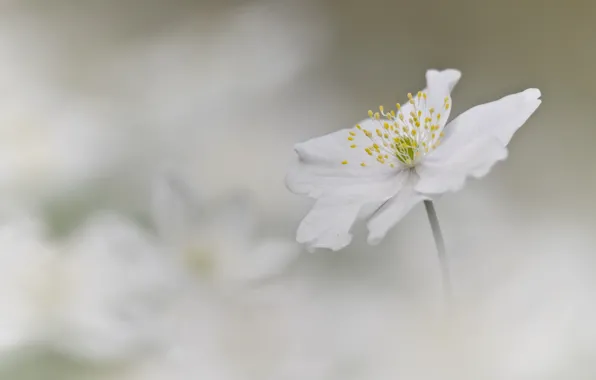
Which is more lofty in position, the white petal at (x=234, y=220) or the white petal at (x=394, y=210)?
the white petal at (x=234, y=220)

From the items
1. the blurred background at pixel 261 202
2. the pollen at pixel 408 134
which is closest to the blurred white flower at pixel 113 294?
the blurred background at pixel 261 202

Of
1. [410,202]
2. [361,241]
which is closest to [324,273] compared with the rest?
[361,241]

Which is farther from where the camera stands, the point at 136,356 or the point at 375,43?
the point at 375,43

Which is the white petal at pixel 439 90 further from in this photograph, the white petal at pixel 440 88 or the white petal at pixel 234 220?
the white petal at pixel 234 220

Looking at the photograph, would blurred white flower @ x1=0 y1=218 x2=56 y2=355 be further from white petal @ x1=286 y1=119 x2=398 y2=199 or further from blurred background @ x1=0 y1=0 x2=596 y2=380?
white petal @ x1=286 y1=119 x2=398 y2=199

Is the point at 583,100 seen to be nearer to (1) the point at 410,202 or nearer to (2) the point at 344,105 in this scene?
(2) the point at 344,105

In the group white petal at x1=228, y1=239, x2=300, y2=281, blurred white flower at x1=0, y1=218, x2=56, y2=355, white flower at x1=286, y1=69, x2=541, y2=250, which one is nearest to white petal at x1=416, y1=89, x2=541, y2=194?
white flower at x1=286, y1=69, x2=541, y2=250

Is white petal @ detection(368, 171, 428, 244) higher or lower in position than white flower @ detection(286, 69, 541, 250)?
lower

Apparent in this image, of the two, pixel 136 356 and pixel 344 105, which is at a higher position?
pixel 344 105
